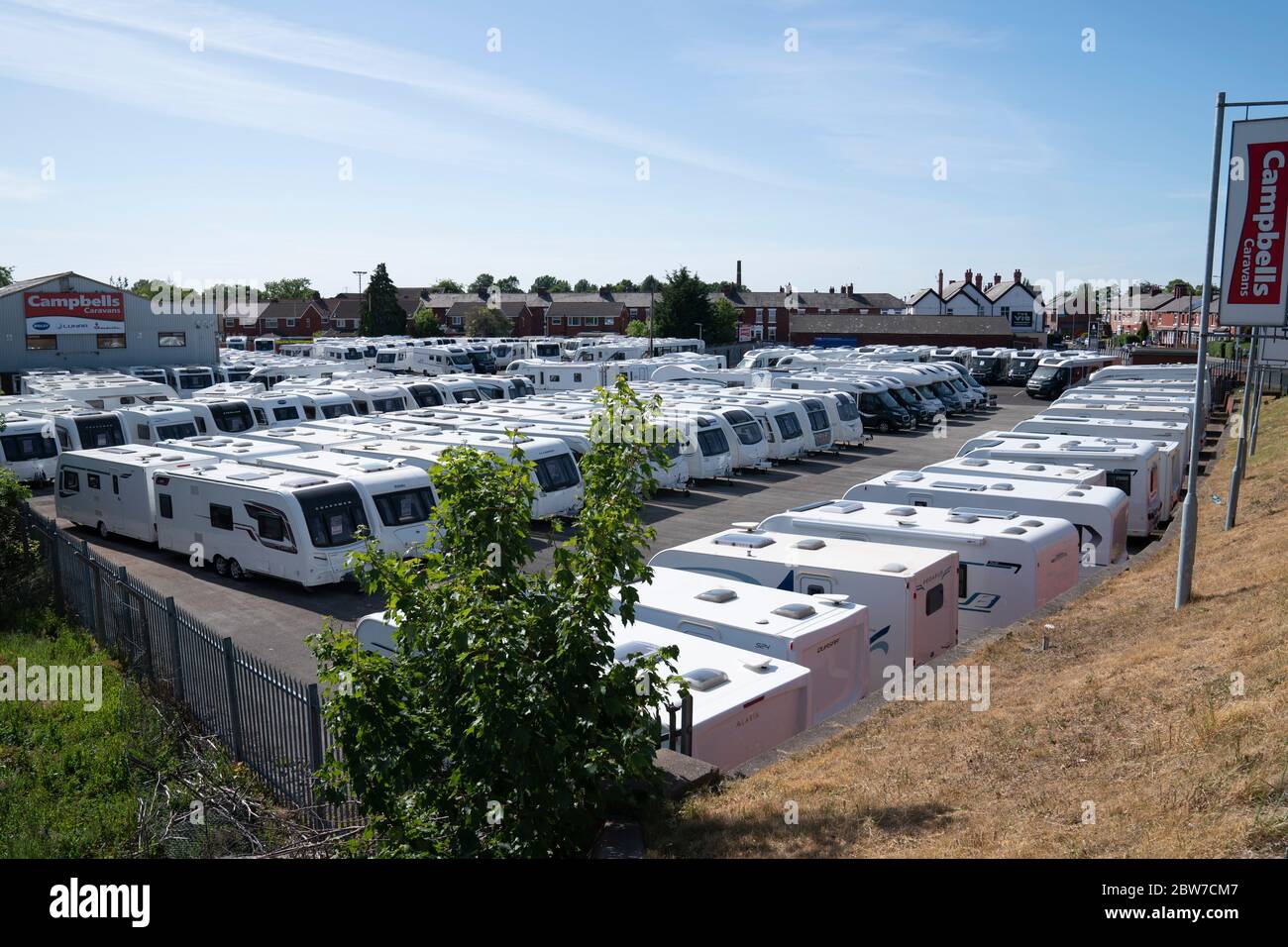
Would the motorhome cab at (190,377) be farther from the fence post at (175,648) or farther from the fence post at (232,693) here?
the fence post at (232,693)

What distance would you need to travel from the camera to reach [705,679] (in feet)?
30.3

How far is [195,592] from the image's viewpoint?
Result: 17859mm

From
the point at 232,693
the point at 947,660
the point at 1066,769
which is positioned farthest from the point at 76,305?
the point at 1066,769

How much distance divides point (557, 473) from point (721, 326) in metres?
60.4

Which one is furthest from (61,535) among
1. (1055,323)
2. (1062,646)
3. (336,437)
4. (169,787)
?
(1055,323)

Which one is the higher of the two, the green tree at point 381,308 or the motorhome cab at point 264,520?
the green tree at point 381,308

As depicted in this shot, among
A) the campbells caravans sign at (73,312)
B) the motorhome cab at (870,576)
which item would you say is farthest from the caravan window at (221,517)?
the campbells caravans sign at (73,312)

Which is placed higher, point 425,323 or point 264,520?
point 425,323

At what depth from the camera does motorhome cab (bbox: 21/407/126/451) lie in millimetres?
28656

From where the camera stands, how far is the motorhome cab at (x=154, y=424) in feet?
96.8

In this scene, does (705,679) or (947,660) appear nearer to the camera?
(705,679)

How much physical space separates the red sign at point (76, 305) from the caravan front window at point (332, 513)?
37470 mm

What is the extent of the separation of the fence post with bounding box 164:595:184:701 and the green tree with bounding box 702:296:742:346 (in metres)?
69.0

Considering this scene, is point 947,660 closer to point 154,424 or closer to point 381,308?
point 154,424
